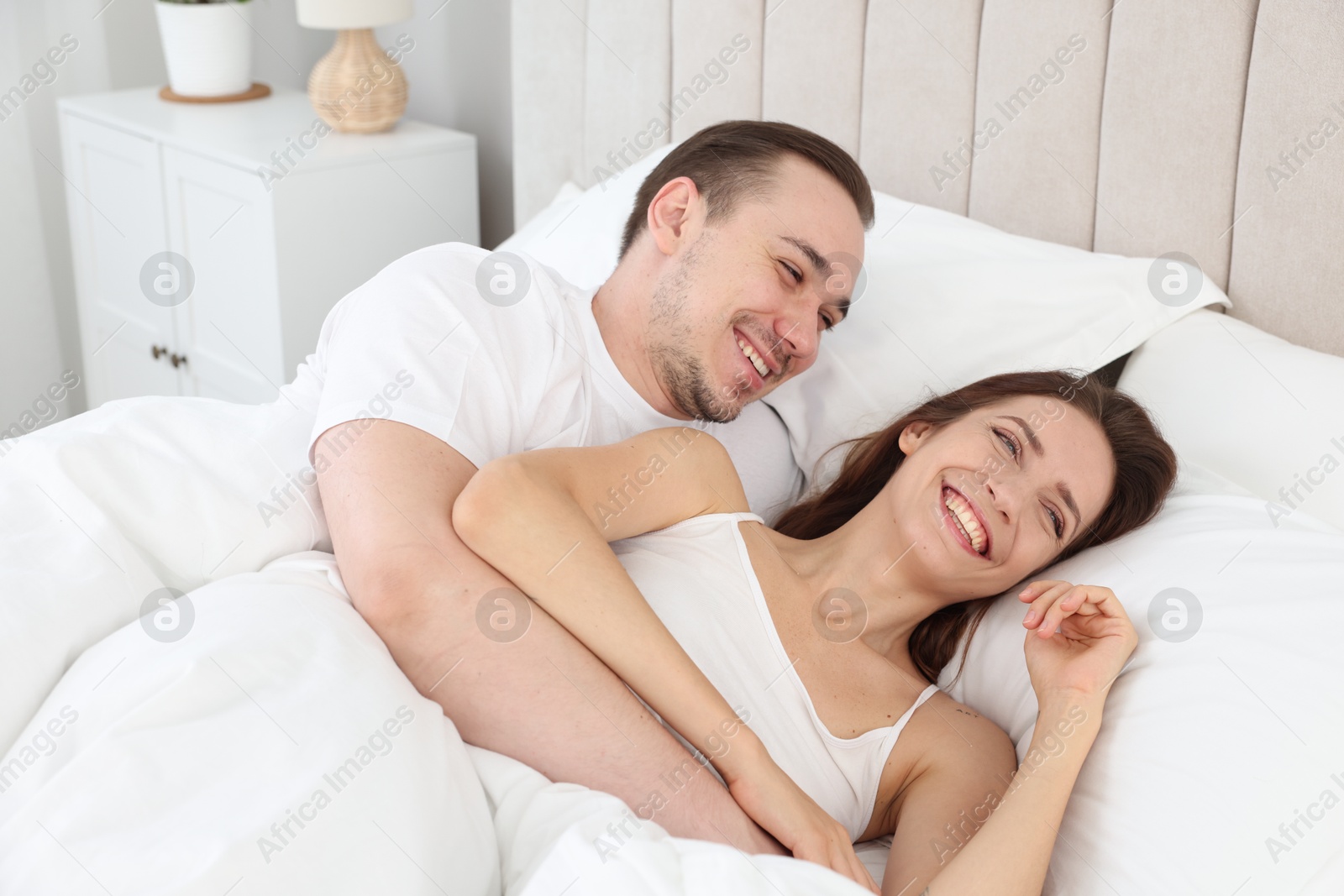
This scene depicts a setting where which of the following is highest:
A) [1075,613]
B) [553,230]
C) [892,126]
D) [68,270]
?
[892,126]

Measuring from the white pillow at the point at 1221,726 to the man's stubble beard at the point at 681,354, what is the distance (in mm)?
470

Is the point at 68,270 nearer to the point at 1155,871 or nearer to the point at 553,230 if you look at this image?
the point at 553,230

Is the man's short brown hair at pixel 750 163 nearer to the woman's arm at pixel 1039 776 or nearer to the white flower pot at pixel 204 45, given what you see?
the woman's arm at pixel 1039 776

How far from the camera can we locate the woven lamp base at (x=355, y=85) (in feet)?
7.39

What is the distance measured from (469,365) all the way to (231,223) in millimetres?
1299

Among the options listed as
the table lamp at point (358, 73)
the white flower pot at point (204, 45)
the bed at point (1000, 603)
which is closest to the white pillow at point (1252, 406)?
the bed at point (1000, 603)

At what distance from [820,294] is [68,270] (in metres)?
2.19

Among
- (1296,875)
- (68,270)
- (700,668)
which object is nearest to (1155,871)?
(1296,875)

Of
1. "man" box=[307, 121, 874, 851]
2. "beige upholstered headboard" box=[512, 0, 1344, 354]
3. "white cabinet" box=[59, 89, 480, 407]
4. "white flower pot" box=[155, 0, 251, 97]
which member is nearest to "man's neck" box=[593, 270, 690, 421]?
"man" box=[307, 121, 874, 851]

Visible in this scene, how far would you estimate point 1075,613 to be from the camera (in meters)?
1.03

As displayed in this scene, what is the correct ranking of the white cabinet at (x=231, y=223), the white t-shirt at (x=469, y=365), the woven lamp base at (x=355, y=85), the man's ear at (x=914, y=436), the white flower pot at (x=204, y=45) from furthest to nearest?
the white flower pot at (x=204, y=45) < the woven lamp base at (x=355, y=85) < the white cabinet at (x=231, y=223) < the man's ear at (x=914, y=436) < the white t-shirt at (x=469, y=365)

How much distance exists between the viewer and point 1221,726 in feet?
2.91

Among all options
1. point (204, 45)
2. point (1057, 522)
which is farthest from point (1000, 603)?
point (204, 45)

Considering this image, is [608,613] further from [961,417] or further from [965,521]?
[961,417]
